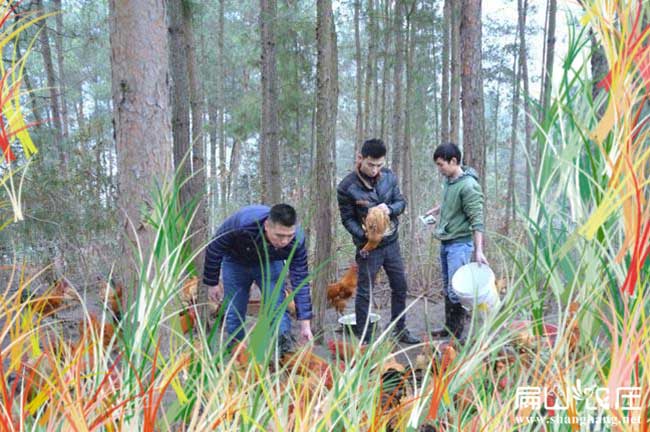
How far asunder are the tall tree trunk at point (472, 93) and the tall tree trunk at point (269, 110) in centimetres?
232

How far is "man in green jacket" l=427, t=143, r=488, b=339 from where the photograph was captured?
140 inches

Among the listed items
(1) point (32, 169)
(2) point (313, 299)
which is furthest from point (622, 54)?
(1) point (32, 169)

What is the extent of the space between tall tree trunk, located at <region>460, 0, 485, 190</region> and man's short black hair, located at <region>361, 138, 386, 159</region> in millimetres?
1458

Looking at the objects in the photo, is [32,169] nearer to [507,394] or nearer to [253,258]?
[253,258]

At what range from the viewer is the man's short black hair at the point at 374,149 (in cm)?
348

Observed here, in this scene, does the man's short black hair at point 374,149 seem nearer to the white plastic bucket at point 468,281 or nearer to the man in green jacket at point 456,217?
the man in green jacket at point 456,217

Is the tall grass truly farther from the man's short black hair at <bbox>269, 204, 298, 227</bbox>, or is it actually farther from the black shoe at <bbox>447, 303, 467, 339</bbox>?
the black shoe at <bbox>447, 303, 467, 339</bbox>

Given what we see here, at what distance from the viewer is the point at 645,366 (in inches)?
34.2

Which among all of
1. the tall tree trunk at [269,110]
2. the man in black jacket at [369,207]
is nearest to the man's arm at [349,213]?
the man in black jacket at [369,207]

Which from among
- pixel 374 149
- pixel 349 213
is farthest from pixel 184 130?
pixel 374 149

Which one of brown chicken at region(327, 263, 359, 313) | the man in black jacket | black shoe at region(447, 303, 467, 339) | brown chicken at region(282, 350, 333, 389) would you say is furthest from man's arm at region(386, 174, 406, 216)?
brown chicken at region(282, 350, 333, 389)

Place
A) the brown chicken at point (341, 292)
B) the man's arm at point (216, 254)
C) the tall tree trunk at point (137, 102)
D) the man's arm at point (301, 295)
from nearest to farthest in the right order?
the tall tree trunk at point (137, 102) → the man's arm at point (301, 295) → the man's arm at point (216, 254) → the brown chicken at point (341, 292)

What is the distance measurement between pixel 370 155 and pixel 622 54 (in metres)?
2.67

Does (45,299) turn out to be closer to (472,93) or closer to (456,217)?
(456,217)
